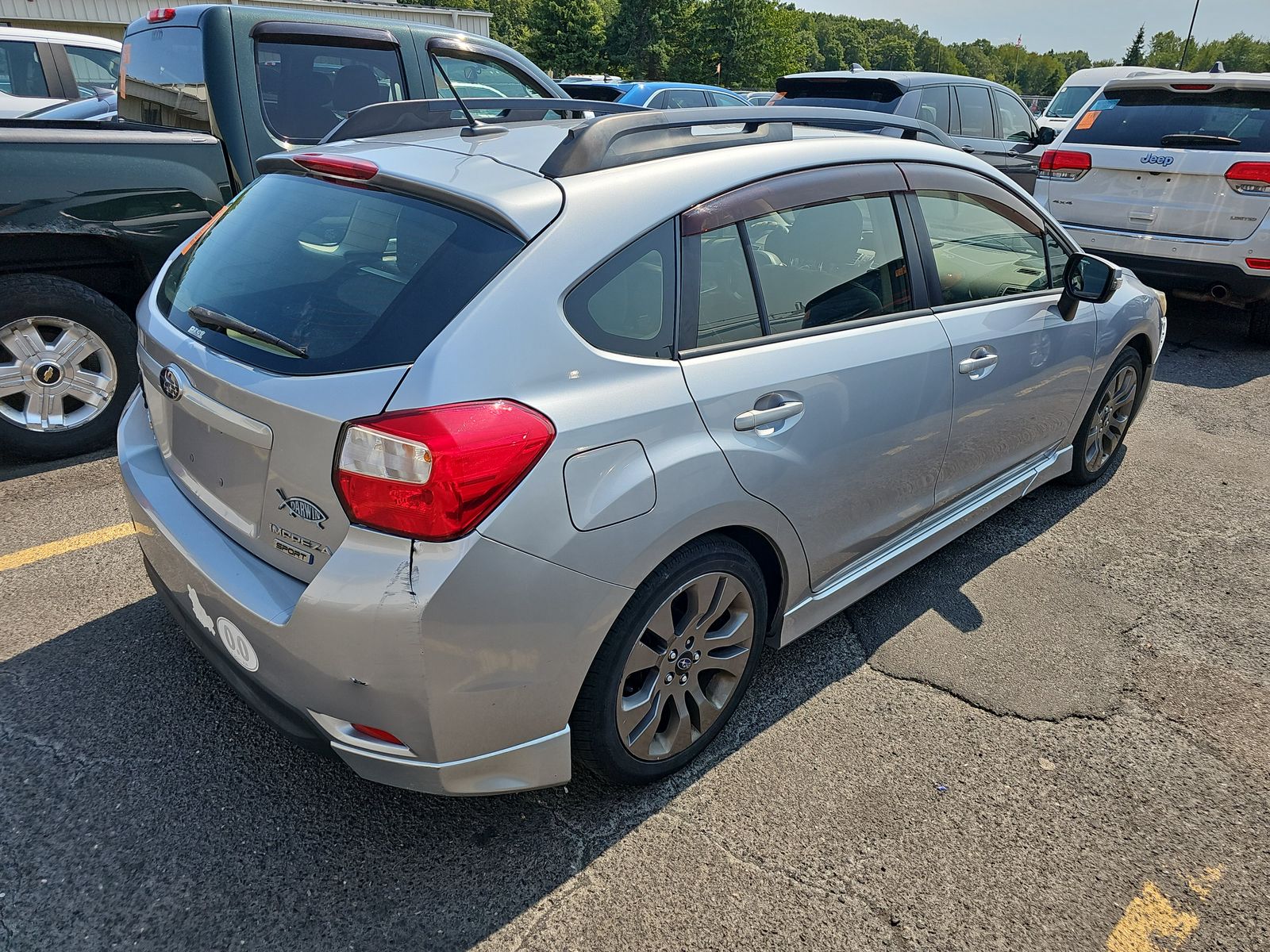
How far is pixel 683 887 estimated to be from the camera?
2.15 m

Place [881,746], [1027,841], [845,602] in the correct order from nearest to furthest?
[1027,841] < [881,746] < [845,602]

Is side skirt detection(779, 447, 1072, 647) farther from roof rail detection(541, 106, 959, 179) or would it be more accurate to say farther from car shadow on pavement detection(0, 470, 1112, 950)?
roof rail detection(541, 106, 959, 179)

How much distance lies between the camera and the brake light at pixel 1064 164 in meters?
7.02

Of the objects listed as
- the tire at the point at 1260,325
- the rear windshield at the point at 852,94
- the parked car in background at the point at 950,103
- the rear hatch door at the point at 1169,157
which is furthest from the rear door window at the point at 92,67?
the tire at the point at 1260,325

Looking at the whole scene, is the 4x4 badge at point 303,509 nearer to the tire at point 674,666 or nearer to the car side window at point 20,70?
the tire at point 674,666

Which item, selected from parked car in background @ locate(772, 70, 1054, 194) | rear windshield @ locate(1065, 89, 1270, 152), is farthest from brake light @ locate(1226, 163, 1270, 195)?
parked car in background @ locate(772, 70, 1054, 194)

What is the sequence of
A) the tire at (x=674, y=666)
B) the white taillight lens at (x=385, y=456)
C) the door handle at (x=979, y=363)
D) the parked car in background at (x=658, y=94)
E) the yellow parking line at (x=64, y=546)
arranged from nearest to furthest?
the white taillight lens at (x=385, y=456)
the tire at (x=674, y=666)
the door handle at (x=979, y=363)
the yellow parking line at (x=64, y=546)
the parked car in background at (x=658, y=94)

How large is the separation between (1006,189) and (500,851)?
2.98 meters

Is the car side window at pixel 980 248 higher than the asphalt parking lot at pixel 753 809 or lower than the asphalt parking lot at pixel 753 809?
higher

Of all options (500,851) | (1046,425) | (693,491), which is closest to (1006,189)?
(1046,425)

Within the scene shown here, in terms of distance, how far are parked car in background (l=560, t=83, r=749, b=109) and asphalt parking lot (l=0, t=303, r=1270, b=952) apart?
846 centimetres

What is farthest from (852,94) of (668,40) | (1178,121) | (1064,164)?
(668,40)

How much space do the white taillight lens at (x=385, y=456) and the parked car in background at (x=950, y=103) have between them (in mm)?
7999

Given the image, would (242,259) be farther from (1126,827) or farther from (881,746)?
(1126,827)
